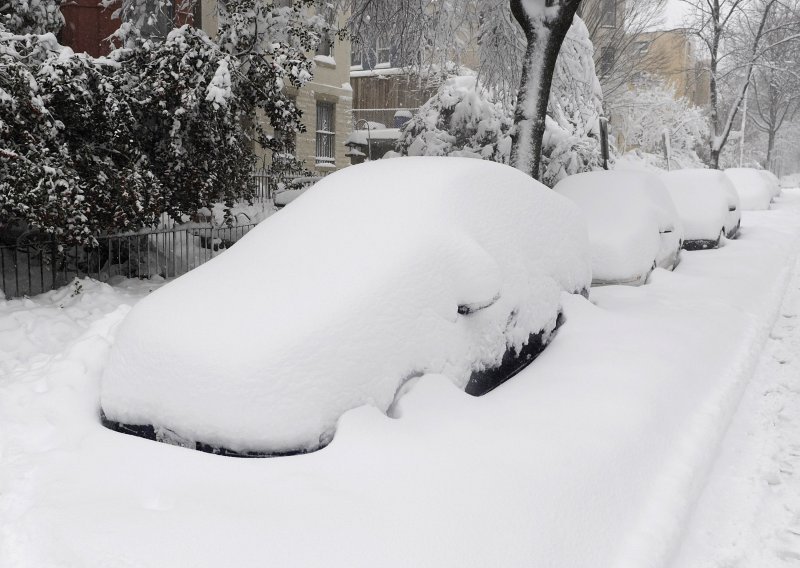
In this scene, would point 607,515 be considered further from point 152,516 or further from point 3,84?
point 3,84

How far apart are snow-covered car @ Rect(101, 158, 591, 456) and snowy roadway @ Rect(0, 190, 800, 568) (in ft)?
0.51

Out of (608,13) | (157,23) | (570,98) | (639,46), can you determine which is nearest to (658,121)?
(639,46)

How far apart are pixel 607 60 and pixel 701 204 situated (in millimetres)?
14447

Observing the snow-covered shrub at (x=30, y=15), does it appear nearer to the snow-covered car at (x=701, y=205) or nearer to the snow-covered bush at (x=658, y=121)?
the snow-covered car at (x=701, y=205)

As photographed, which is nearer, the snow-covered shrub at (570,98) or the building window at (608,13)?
the snow-covered shrub at (570,98)

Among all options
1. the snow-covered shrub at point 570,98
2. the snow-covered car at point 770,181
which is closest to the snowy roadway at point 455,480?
the snow-covered shrub at point 570,98

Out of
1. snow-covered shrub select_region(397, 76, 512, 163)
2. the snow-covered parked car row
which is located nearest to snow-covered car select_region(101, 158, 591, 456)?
the snow-covered parked car row

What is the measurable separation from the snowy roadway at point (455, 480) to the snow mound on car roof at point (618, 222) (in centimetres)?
266

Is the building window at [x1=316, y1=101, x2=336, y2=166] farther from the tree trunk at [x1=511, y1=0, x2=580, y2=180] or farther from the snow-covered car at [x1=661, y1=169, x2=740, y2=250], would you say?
the tree trunk at [x1=511, y1=0, x2=580, y2=180]

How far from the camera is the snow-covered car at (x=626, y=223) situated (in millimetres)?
7715

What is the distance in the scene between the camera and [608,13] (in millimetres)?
23500

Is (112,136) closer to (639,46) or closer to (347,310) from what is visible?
(347,310)

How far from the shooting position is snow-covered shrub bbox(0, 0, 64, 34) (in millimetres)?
9977

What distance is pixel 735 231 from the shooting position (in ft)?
44.9
